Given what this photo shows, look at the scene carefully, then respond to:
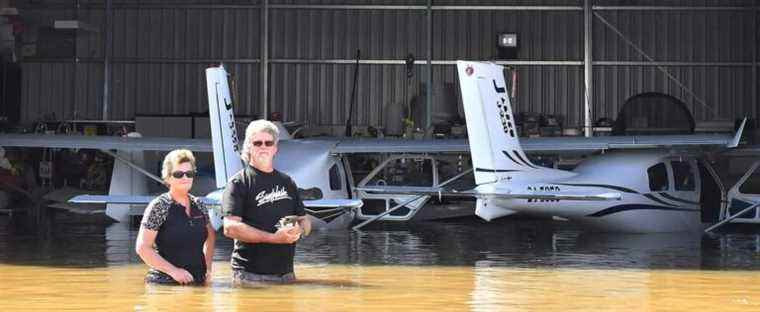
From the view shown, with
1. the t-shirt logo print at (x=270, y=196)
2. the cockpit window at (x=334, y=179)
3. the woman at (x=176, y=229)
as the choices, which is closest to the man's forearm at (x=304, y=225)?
the t-shirt logo print at (x=270, y=196)

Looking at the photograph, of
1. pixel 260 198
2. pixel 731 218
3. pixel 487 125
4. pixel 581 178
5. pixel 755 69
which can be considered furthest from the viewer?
pixel 755 69

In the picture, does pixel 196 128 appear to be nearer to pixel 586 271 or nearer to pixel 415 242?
pixel 415 242

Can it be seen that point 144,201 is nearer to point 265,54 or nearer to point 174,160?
point 174,160

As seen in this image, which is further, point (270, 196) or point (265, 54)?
point (265, 54)

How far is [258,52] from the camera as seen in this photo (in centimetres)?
3206

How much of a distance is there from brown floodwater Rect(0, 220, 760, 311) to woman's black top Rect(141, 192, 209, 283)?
0.21m

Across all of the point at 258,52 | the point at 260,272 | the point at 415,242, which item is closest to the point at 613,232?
the point at 415,242

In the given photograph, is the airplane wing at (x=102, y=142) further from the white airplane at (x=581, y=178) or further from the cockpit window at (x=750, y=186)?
the cockpit window at (x=750, y=186)

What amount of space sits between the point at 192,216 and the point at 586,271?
530 centimetres

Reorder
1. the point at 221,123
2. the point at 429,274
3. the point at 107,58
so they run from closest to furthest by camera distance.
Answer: the point at 429,274 < the point at 221,123 < the point at 107,58

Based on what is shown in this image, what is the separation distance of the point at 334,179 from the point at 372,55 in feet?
40.1

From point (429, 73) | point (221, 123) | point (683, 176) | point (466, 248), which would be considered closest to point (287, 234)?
point (221, 123)

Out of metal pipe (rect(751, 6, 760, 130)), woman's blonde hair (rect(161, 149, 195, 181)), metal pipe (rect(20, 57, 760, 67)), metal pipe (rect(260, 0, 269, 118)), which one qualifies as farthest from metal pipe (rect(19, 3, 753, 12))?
woman's blonde hair (rect(161, 149, 195, 181))

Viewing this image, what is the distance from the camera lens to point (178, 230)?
326 inches
